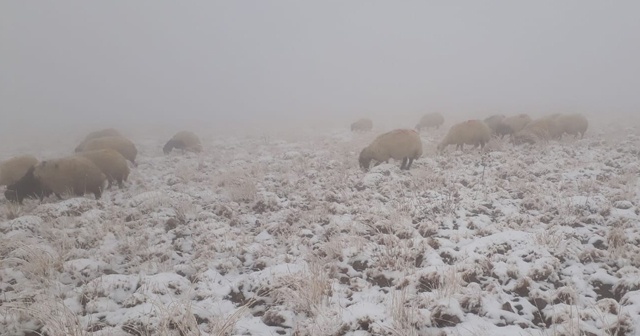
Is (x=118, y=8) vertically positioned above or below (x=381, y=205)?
above

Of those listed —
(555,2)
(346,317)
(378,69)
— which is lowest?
(346,317)

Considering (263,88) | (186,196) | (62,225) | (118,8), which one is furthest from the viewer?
(118,8)

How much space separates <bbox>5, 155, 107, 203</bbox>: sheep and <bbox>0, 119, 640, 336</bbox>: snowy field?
56 cm

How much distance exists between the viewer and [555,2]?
14088 cm

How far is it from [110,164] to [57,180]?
163 centimetres

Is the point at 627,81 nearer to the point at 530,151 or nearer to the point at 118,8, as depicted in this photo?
the point at 530,151

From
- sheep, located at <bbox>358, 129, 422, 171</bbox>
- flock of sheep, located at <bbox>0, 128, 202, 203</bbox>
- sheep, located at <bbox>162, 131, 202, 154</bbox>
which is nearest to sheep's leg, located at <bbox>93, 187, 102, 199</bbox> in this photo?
flock of sheep, located at <bbox>0, 128, 202, 203</bbox>

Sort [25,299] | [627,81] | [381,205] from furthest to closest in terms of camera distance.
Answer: [627,81] < [381,205] < [25,299]

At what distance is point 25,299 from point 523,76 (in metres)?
98.2

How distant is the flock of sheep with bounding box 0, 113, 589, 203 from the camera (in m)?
8.68

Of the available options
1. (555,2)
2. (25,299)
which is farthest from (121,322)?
(555,2)

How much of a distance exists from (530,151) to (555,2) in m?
169

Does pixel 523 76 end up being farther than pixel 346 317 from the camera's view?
Yes

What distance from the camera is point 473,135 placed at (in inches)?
484
